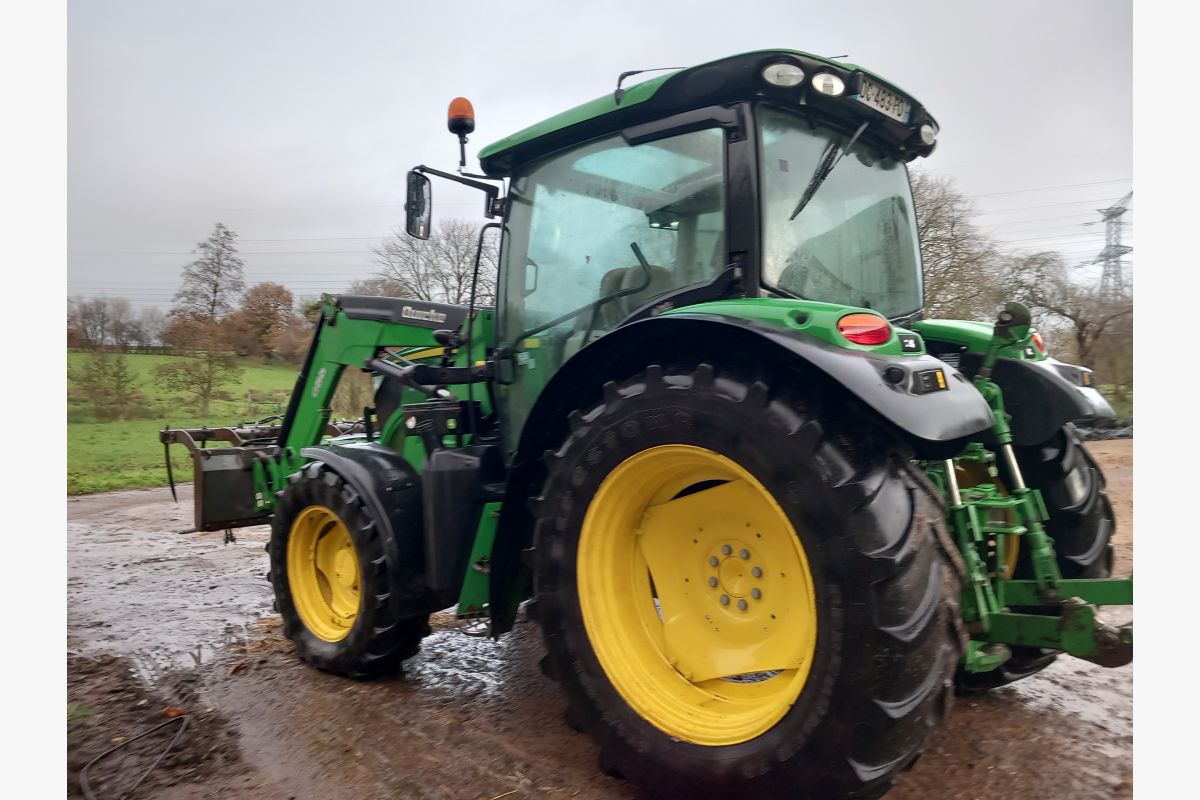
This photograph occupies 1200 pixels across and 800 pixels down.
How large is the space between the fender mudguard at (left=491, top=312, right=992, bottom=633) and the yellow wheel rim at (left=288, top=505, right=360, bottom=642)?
114 cm

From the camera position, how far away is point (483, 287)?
3.52 m

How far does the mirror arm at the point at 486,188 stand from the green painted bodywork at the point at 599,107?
0.13 meters

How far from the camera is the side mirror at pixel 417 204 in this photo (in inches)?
133

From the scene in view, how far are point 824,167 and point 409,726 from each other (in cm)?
268

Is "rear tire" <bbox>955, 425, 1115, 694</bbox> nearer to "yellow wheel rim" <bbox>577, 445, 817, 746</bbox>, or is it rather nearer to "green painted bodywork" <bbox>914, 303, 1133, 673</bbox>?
"green painted bodywork" <bbox>914, 303, 1133, 673</bbox>

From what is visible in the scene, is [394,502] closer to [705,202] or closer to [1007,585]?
[705,202]

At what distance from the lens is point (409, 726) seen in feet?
9.82

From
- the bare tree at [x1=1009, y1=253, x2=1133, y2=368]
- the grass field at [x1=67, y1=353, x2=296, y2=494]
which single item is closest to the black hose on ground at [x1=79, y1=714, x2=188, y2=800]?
the bare tree at [x1=1009, y1=253, x2=1133, y2=368]

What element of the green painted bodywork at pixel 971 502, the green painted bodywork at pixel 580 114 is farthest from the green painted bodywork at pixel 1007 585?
the green painted bodywork at pixel 580 114

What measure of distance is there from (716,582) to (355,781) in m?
1.41

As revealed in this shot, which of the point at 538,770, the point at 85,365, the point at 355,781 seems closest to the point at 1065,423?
the point at 538,770

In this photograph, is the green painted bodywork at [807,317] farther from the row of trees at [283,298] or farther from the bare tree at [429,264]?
the bare tree at [429,264]

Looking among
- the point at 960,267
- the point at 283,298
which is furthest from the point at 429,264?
the point at 960,267

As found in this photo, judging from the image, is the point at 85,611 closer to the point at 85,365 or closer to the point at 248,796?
the point at 248,796
